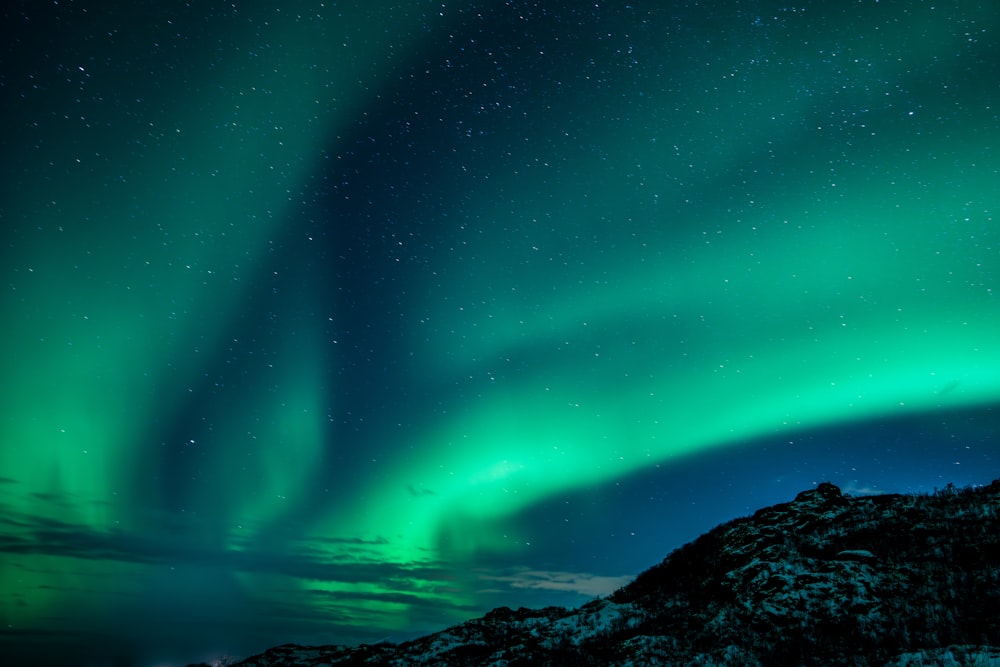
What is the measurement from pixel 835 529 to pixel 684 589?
608 centimetres

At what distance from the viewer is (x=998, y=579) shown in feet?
44.6

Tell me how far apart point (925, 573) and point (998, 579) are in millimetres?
1749

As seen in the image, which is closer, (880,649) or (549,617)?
(880,649)

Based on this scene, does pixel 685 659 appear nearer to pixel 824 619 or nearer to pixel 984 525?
pixel 824 619

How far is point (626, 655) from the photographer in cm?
1495

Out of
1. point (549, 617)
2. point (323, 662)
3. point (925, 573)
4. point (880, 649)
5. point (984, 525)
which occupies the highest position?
point (984, 525)

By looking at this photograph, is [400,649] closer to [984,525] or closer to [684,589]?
[684,589]

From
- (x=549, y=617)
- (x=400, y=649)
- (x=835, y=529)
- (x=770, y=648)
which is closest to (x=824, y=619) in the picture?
(x=770, y=648)

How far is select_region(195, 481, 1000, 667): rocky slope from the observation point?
491 inches

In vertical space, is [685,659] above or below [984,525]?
below

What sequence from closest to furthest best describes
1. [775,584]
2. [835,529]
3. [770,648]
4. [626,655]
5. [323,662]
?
[770,648]
[626,655]
[775,584]
[835,529]
[323,662]

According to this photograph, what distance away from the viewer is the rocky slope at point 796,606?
12.5 meters

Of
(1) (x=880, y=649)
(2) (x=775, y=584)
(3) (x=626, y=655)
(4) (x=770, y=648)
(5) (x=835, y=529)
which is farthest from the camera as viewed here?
(5) (x=835, y=529)

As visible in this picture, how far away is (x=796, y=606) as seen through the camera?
49.2ft
